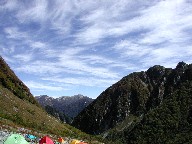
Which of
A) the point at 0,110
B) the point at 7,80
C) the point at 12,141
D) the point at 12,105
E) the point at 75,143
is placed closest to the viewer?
the point at 12,141

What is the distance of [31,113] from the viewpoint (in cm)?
13538

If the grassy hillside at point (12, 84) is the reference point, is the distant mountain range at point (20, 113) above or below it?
below

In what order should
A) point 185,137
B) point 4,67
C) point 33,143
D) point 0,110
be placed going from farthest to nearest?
point 185,137 → point 4,67 → point 0,110 → point 33,143

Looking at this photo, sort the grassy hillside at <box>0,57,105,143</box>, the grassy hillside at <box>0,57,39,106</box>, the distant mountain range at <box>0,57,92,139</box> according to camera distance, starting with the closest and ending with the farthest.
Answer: the distant mountain range at <box>0,57,92,139</box>, the grassy hillside at <box>0,57,105,143</box>, the grassy hillside at <box>0,57,39,106</box>

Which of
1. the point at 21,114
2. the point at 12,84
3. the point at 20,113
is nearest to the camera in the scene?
the point at 21,114

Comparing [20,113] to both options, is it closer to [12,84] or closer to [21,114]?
[21,114]

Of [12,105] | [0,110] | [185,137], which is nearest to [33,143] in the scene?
[0,110]

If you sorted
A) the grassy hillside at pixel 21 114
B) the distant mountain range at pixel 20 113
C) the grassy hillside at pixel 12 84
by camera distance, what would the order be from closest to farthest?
the distant mountain range at pixel 20 113
the grassy hillside at pixel 21 114
the grassy hillside at pixel 12 84

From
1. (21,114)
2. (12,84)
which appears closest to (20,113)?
(21,114)

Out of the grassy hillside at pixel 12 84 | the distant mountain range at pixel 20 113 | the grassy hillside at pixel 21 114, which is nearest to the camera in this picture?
Answer: the distant mountain range at pixel 20 113

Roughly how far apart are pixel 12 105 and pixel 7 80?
3403 cm

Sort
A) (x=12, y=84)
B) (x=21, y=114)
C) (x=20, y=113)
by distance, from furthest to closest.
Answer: (x=12, y=84), (x=20, y=113), (x=21, y=114)

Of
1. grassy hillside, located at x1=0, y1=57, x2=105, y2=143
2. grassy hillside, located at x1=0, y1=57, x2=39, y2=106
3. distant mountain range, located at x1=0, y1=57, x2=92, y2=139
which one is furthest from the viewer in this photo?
grassy hillside, located at x1=0, y1=57, x2=39, y2=106

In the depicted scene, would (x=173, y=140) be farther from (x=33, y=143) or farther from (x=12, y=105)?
(x=33, y=143)
